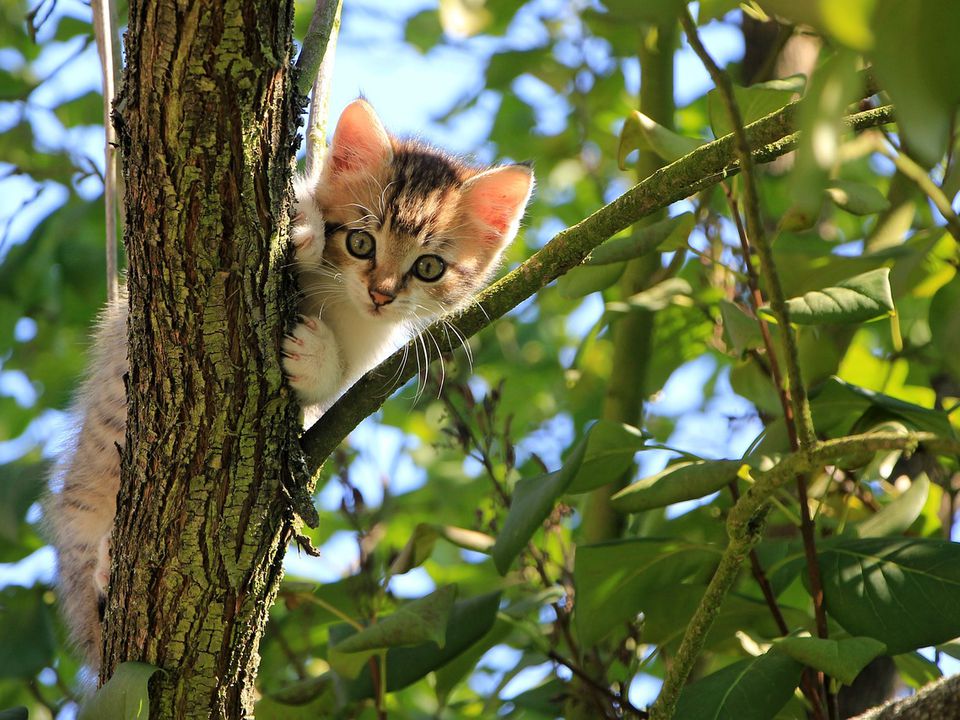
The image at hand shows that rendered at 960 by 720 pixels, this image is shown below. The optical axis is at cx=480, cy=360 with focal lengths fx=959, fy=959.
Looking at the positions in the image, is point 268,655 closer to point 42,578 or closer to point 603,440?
point 42,578

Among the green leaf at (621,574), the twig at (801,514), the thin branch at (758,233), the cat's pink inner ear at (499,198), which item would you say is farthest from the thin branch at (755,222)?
the cat's pink inner ear at (499,198)

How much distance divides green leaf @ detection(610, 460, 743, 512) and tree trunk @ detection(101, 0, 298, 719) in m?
0.65

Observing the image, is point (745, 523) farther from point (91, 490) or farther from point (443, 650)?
point (91, 490)

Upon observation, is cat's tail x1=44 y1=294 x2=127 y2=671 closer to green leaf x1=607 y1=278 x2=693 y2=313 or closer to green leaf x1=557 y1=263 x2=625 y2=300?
green leaf x1=557 y1=263 x2=625 y2=300

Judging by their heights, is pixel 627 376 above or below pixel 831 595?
above

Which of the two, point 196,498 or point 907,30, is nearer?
point 907,30

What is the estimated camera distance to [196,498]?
156cm

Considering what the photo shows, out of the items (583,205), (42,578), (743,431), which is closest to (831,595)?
(743,431)

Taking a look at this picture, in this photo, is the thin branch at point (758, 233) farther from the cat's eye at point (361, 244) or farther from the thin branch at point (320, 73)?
the cat's eye at point (361, 244)

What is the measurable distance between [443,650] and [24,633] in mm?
1186

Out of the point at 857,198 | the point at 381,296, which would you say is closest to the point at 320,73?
the point at 381,296

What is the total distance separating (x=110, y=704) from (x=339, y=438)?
22.4 inches

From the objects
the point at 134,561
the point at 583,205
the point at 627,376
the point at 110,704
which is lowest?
the point at 110,704

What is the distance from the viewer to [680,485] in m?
1.76
